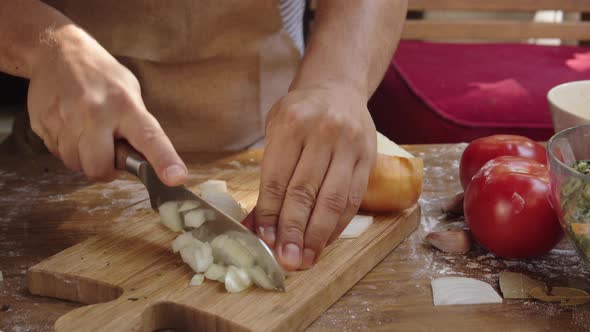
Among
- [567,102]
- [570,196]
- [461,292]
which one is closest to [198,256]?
[461,292]

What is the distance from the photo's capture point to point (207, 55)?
1521 mm

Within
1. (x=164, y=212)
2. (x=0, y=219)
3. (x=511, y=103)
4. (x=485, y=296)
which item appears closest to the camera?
(x=485, y=296)

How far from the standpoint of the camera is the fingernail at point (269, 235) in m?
1.01

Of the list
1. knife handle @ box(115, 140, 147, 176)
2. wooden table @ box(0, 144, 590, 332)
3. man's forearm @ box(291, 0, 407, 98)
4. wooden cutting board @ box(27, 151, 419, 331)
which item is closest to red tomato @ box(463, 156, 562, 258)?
wooden table @ box(0, 144, 590, 332)

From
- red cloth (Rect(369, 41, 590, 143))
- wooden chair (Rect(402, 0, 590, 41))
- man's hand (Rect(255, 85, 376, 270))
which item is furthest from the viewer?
wooden chair (Rect(402, 0, 590, 41))

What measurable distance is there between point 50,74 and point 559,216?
75 centimetres

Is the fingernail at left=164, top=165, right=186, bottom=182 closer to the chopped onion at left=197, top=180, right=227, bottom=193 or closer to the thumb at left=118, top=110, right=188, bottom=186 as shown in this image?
the thumb at left=118, top=110, right=188, bottom=186

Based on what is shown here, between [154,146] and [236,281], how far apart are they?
0.70 feet

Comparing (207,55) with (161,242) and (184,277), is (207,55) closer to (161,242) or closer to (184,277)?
(161,242)

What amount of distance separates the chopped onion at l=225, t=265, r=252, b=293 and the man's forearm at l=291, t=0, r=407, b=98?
32cm

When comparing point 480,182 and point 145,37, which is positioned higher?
point 145,37

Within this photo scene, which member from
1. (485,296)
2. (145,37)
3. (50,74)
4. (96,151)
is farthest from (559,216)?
(145,37)

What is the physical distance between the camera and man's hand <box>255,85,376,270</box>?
101 cm

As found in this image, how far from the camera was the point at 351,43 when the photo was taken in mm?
1187
